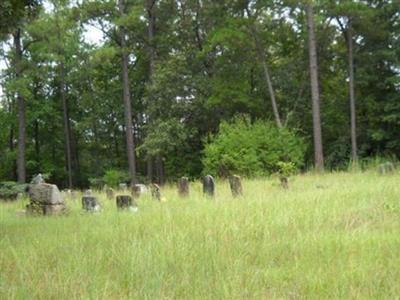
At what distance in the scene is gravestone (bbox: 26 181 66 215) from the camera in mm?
10398

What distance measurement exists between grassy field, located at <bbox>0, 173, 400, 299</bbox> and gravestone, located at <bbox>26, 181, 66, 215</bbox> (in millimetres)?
2926

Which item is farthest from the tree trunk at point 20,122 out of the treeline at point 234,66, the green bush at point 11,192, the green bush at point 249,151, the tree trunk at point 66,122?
the green bush at point 249,151

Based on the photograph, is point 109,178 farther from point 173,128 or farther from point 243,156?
point 243,156

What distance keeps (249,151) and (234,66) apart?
8.03m

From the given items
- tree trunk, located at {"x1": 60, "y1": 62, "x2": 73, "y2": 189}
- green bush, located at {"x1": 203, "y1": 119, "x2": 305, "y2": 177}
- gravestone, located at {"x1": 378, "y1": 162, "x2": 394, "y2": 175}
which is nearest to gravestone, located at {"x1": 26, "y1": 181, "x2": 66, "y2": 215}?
gravestone, located at {"x1": 378, "y1": 162, "x2": 394, "y2": 175}

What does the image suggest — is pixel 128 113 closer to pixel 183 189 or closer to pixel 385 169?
pixel 183 189

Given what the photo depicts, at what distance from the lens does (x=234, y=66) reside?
2606 centimetres

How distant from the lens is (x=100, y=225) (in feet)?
23.5

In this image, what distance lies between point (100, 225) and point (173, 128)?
719 inches

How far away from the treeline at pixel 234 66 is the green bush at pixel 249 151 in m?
0.62

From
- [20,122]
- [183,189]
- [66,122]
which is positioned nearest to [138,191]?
[183,189]

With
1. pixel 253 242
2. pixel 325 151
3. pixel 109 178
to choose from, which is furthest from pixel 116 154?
Answer: pixel 253 242

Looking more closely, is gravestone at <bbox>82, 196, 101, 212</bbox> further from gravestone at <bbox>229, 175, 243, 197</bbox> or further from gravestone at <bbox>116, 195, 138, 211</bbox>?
gravestone at <bbox>229, 175, 243, 197</bbox>

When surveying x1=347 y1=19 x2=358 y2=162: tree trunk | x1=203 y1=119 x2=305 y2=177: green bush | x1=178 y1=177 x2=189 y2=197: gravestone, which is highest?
x1=347 y1=19 x2=358 y2=162: tree trunk
